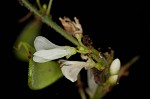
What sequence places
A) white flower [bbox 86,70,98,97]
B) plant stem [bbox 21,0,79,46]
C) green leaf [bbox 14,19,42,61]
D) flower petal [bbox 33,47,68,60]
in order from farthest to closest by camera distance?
green leaf [bbox 14,19,42,61] → white flower [bbox 86,70,98,97] → plant stem [bbox 21,0,79,46] → flower petal [bbox 33,47,68,60]

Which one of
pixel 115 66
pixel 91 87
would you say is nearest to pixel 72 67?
pixel 115 66

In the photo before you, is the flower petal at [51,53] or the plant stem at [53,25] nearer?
the flower petal at [51,53]

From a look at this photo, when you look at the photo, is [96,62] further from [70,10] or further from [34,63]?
[70,10]

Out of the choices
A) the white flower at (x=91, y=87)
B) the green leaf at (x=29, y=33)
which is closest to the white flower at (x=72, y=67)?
the white flower at (x=91, y=87)

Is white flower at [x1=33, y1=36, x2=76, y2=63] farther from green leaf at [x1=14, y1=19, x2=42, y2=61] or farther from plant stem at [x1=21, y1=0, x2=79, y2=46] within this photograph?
green leaf at [x1=14, y1=19, x2=42, y2=61]

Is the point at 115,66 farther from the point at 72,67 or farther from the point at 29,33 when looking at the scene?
the point at 29,33

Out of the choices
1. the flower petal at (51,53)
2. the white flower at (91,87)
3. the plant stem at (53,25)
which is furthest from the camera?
the white flower at (91,87)

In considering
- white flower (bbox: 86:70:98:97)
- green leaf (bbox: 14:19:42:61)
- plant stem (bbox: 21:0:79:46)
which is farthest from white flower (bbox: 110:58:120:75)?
green leaf (bbox: 14:19:42:61)

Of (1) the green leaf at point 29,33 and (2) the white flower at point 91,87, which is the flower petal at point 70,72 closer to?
(2) the white flower at point 91,87
